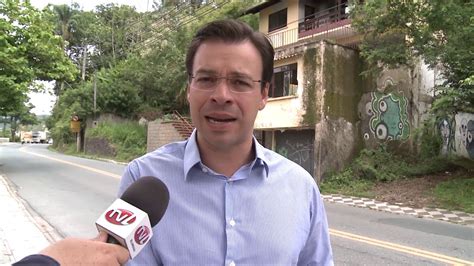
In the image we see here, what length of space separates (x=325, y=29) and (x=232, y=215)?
73.4 feet

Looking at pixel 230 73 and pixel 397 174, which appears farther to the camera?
pixel 397 174

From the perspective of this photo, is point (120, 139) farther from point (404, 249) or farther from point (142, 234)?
point (142, 234)

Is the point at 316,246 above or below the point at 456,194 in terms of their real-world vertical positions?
above

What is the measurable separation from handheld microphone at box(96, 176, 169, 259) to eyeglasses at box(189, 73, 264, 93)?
454 millimetres

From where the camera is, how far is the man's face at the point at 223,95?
174cm

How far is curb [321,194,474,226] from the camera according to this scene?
10719mm

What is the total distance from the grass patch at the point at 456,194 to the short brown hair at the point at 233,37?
1153cm

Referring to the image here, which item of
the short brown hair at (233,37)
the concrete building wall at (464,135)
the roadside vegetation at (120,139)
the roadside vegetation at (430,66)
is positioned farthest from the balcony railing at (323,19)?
the short brown hair at (233,37)

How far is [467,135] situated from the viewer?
15383 millimetres

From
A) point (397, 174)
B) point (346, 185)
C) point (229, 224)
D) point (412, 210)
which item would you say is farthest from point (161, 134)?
point (229, 224)

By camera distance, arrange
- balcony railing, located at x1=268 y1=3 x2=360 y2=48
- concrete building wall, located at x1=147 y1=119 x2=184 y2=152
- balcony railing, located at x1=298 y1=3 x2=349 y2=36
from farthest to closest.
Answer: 1. concrete building wall, located at x1=147 y1=119 x2=184 y2=152
2. balcony railing, located at x1=298 y1=3 x2=349 y2=36
3. balcony railing, located at x1=268 y1=3 x2=360 y2=48

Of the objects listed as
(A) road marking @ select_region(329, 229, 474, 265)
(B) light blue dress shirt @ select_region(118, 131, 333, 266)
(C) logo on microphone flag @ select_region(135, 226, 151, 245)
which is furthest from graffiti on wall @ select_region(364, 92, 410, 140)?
(C) logo on microphone flag @ select_region(135, 226, 151, 245)

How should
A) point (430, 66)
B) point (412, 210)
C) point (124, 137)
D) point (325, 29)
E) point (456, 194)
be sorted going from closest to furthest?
point (412, 210), point (456, 194), point (430, 66), point (325, 29), point (124, 137)

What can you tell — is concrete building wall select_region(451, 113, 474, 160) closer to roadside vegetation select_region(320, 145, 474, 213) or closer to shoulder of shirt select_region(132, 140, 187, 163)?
roadside vegetation select_region(320, 145, 474, 213)
